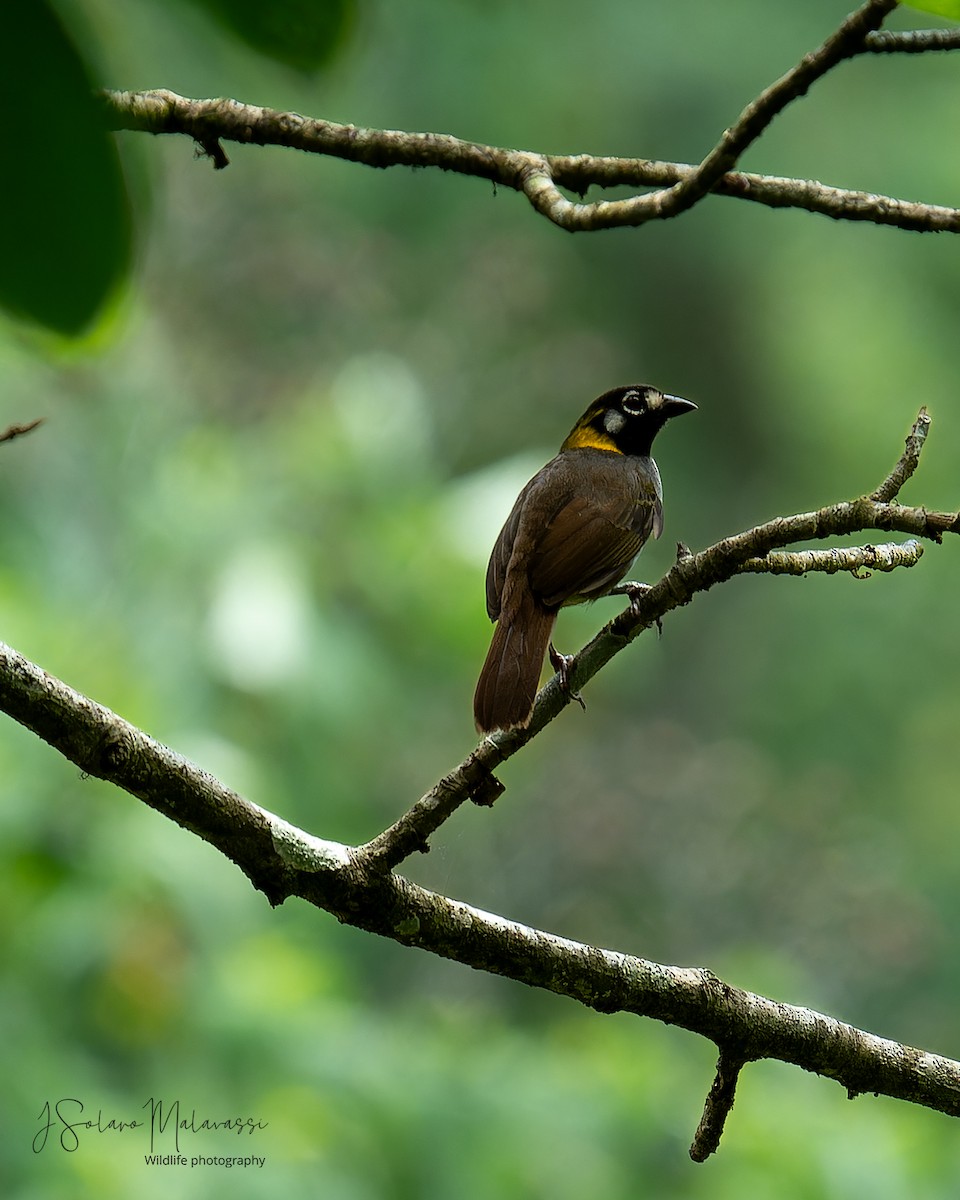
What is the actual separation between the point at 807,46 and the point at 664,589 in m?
8.33

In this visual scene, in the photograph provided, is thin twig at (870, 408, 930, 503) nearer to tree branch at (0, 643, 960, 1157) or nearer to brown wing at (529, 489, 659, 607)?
tree branch at (0, 643, 960, 1157)

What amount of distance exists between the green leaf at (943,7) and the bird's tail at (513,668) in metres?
1.26

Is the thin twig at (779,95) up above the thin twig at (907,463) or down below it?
above

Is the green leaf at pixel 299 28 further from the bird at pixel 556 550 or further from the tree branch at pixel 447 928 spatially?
the bird at pixel 556 550

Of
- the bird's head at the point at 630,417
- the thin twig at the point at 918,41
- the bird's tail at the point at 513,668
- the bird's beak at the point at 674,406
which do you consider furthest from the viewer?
the bird's head at the point at 630,417

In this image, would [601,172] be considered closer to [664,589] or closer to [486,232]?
[664,589]

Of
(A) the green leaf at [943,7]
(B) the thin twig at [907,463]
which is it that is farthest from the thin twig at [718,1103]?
(A) the green leaf at [943,7]

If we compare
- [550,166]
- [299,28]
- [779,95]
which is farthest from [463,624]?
[299,28]

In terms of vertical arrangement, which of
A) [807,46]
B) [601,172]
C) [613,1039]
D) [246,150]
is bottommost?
[613,1039]

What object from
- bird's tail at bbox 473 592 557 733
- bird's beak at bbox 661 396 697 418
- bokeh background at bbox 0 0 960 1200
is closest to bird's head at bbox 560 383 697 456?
bird's beak at bbox 661 396 697 418

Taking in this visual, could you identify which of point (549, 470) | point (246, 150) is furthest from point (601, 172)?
point (246, 150)

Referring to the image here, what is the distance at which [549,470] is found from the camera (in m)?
2.95

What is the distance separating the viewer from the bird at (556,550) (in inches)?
87.5

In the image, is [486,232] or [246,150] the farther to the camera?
[486,232]
